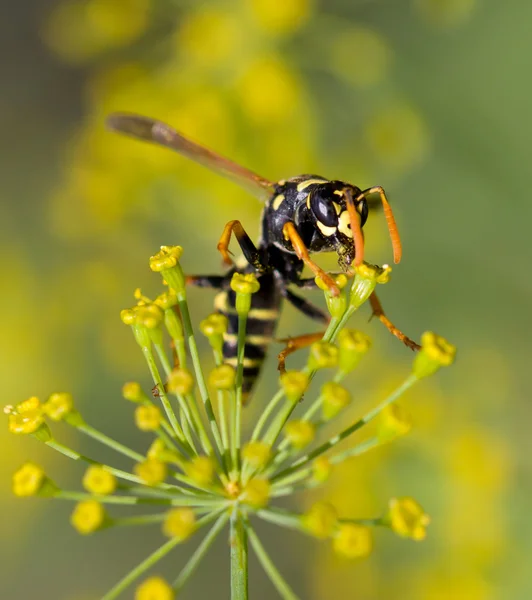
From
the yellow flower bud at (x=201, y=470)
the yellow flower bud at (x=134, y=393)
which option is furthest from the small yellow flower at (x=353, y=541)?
the yellow flower bud at (x=134, y=393)

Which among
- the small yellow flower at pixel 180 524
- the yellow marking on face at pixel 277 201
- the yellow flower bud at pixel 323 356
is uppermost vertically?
the yellow marking on face at pixel 277 201

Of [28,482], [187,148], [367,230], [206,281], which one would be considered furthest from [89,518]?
[367,230]

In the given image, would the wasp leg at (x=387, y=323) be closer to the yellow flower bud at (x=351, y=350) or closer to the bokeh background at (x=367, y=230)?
the yellow flower bud at (x=351, y=350)

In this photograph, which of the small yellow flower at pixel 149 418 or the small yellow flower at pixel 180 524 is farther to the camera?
the small yellow flower at pixel 149 418

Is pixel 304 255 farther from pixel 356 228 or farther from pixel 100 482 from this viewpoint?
pixel 100 482

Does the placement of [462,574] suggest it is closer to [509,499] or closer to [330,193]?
[509,499]

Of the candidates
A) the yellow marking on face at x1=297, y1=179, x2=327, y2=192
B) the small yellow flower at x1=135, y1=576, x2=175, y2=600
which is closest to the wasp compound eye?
the yellow marking on face at x1=297, y1=179, x2=327, y2=192

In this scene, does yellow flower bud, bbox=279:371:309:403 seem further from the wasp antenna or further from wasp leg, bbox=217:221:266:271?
→ wasp leg, bbox=217:221:266:271
